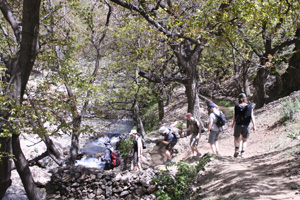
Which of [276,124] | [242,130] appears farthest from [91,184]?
[276,124]

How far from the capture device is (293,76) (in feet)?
47.5

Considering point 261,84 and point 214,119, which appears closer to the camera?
point 214,119

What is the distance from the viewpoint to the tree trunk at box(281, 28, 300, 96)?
14016 mm

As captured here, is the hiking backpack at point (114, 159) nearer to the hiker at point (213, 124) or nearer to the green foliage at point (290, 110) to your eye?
the hiker at point (213, 124)

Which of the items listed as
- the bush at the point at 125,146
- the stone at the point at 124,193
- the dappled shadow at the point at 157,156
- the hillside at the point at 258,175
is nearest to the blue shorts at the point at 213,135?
the hillside at the point at 258,175

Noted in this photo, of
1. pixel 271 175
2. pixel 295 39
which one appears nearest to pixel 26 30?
pixel 271 175

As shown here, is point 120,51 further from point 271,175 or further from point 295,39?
point 271,175

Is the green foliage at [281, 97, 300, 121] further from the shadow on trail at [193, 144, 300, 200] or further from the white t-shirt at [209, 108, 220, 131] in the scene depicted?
the shadow on trail at [193, 144, 300, 200]

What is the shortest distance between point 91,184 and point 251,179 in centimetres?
601

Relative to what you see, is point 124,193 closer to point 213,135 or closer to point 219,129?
point 213,135

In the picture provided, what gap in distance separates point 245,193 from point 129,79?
11665 mm

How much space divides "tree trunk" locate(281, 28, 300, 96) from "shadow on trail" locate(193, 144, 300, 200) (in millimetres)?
9342

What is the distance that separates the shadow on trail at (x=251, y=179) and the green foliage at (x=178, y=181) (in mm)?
325

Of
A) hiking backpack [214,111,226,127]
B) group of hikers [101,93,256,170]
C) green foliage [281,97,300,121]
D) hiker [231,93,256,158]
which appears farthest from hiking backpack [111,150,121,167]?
green foliage [281,97,300,121]
